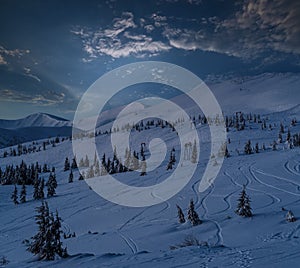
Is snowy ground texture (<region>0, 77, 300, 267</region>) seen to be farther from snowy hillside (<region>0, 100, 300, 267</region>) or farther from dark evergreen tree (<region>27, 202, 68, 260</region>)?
dark evergreen tree (<region>27, 202, 68, 260</region>)

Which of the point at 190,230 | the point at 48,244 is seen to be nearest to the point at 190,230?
the point at 190,230

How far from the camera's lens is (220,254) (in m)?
10.4

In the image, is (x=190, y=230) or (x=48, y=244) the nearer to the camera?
(x=48, y=244)

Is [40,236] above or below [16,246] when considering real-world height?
above

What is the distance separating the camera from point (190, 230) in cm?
1775

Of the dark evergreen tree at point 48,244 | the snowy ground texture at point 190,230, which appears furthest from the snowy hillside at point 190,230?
the dark evergreen tree at point 48,244

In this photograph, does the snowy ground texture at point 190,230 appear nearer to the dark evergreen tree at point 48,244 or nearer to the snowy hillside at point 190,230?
the snowy hillside at point 190,230

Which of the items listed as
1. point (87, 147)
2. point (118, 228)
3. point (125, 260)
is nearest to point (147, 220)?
point (118, 228)

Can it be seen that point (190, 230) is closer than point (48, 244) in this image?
No

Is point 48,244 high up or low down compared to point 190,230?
up

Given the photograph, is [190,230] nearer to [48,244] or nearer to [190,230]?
[190,230]

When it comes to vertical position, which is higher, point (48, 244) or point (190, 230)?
point (48, 244)

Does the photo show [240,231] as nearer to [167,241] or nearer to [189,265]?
[167,241]

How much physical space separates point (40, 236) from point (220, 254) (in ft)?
30.6
